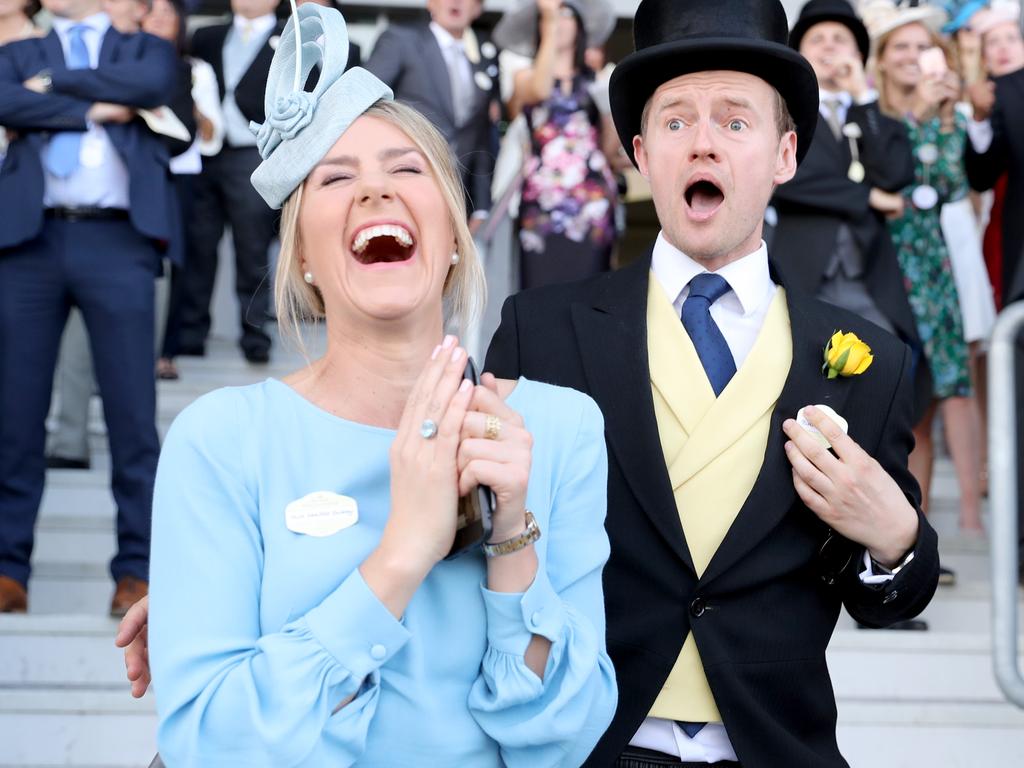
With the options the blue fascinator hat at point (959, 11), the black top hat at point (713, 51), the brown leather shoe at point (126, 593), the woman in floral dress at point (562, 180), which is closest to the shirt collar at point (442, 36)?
the woman in floral dress at point (562, 180)

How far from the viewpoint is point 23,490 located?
4.36m

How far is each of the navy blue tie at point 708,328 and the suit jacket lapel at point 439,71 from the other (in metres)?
3.46

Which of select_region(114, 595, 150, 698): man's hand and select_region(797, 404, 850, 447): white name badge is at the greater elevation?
select_region(797, 404, 850, 447): white name badge

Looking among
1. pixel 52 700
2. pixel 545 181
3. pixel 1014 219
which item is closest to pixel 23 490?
pixel 52 700

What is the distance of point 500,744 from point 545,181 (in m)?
3.95

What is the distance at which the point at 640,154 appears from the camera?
8.50 feet

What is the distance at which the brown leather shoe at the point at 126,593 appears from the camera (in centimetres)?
425

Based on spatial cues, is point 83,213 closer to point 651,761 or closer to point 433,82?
point 433,82

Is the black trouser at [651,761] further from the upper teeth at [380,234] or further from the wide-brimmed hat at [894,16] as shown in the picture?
the wide-brimmed hat at [894,16]

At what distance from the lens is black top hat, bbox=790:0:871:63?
4945 millimetres

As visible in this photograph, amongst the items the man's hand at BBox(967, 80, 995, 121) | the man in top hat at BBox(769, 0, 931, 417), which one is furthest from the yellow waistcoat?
the man's hand at BBox(967, 80, 995, 121)

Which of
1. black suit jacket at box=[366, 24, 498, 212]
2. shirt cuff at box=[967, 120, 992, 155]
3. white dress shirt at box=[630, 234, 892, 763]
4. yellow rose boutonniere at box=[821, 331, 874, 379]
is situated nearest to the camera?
yellow rose boutonniere at box=[821, 331, 874, 379]

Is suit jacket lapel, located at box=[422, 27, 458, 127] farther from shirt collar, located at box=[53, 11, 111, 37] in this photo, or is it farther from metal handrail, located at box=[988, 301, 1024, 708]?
metal handrail, located at box=[988, 301, 1024, 708]

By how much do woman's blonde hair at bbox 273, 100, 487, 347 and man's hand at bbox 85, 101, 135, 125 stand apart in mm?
2661
